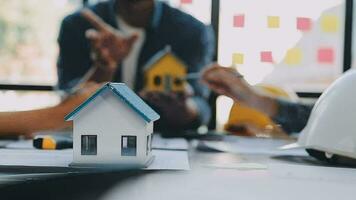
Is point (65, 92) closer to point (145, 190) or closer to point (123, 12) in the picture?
point (123, 12)

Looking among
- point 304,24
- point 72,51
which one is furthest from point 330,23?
point 72,51

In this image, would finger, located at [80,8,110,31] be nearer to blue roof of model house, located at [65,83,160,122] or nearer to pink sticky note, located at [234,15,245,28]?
pink sticky note, located at [234,15,245,28]

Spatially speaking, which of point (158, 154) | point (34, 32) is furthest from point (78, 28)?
point (158, 154)

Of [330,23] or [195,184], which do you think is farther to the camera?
[330,23]

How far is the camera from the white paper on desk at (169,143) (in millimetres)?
1038

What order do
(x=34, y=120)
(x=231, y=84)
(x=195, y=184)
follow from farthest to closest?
1. (x=231, y=84)
2. (x=34, y=120)
3. (x=195, y=184)

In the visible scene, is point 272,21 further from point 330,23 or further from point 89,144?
point 89,144

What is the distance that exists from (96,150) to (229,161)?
260mm

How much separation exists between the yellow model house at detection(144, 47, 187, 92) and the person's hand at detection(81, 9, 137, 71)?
86mm

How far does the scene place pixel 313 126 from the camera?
2.93 feet

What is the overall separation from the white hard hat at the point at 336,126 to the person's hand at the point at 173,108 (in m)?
0.52

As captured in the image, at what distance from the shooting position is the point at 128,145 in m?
0.76

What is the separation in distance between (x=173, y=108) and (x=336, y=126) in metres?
0.62

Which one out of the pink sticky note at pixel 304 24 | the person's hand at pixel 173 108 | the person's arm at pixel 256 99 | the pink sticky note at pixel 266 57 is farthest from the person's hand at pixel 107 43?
the pink sticky note at pixel 304 24
